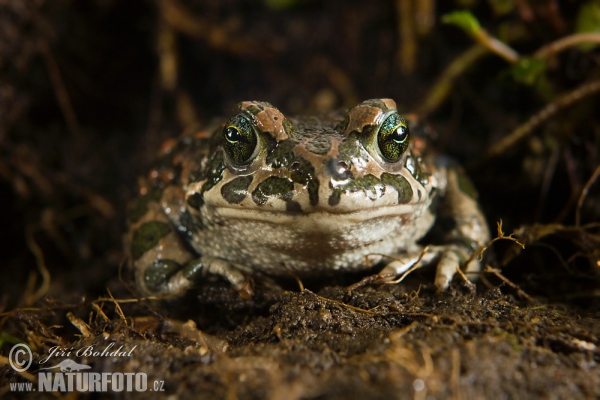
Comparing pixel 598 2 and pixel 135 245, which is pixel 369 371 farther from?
pixel 598 2

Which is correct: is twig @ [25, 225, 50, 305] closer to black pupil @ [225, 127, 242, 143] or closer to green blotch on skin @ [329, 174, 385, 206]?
black pupil @ [225, 127, 242, 143]

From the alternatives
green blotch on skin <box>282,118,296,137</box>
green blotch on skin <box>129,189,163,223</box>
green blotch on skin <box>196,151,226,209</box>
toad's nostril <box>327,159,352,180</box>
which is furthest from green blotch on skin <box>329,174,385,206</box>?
green blotch on skin <box>129,189,163,223</box>

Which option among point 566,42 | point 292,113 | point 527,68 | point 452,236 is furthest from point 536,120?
point 292,113

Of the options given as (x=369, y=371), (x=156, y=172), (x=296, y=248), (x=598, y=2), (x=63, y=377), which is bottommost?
(x=63, y=377)

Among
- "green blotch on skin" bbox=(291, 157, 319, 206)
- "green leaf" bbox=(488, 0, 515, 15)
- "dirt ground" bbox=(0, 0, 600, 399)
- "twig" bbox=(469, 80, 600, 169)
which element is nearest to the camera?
"dirt ground" bbox=(0, 0, 600, 399)

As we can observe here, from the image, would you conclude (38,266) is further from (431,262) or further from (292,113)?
(431,262)

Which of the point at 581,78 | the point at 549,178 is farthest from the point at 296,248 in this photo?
the point at 581,78
